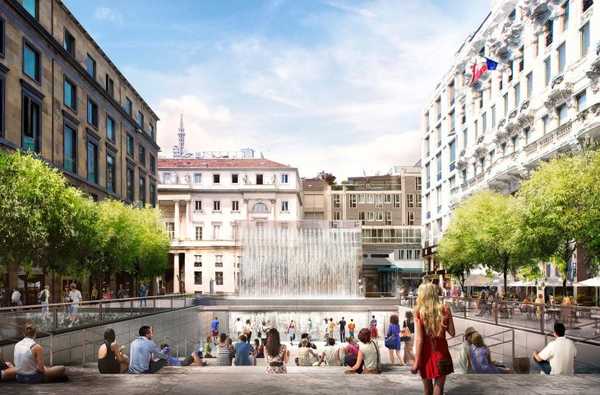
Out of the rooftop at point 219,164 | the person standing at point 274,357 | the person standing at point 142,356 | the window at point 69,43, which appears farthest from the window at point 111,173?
the rooftop at point 219,164

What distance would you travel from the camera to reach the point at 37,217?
28484mm

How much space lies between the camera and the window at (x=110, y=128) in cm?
5538

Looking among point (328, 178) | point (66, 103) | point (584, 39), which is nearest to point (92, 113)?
point (66, 103)

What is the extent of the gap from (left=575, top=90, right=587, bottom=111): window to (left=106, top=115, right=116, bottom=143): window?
36440 mm

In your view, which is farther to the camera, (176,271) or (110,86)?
(176,271)

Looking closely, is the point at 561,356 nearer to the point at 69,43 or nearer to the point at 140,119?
the point at 69,43

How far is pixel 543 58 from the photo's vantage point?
1777 inches

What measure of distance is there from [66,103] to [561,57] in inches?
Answer: 1307

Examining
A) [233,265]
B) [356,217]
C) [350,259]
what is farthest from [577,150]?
[356,217]

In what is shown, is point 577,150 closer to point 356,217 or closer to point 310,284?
point 310,284

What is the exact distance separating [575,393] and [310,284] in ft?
180

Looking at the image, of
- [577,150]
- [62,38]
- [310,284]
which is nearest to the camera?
[577,150]

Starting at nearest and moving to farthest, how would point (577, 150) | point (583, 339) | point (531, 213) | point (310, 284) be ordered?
point (583, 339)
point (531, 213)
point (577, 150)
point (310, 284)

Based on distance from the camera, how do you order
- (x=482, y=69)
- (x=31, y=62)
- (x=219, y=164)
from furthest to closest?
(x=219, y=164), (x=482, y=69), (x=31, y=62)
